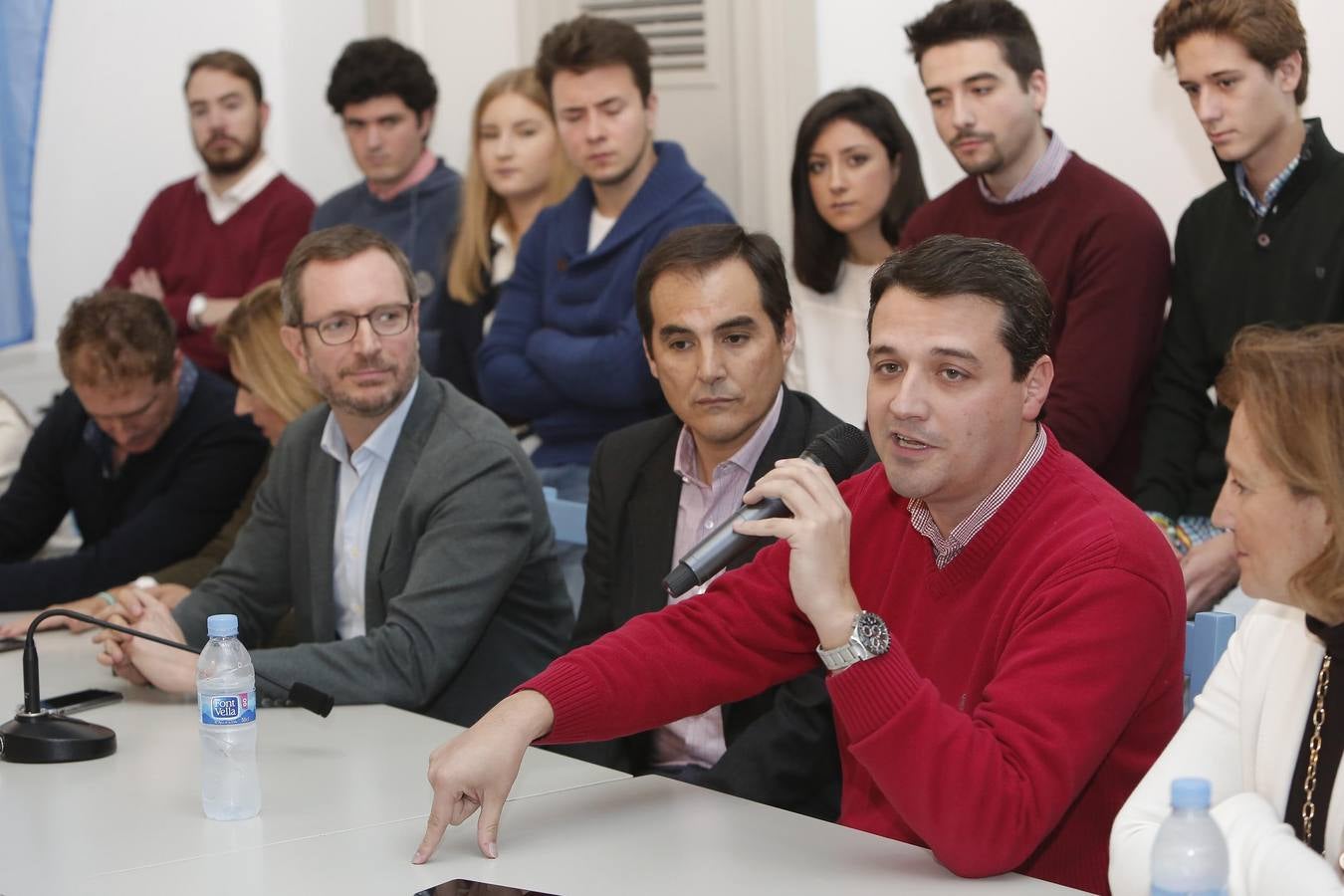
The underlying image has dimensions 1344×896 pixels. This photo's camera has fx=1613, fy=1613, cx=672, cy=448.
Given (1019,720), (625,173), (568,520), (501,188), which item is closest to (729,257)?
(568,520)

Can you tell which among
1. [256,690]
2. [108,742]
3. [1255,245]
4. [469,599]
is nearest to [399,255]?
[469,599]

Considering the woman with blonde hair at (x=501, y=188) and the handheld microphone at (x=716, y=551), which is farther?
the woman with blonde hair at (x=501, y=188)

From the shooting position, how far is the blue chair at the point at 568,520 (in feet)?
10.1

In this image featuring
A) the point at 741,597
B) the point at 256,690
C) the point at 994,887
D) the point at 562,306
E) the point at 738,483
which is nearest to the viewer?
the point at 994,887

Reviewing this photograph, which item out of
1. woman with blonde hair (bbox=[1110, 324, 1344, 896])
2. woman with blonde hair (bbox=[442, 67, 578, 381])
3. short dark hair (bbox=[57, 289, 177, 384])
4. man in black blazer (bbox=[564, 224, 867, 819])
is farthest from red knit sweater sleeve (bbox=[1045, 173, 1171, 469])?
short dark hair (bbox=[57, 289, 177, 384])

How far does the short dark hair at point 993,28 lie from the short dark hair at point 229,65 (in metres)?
2.58

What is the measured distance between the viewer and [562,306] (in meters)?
3.95

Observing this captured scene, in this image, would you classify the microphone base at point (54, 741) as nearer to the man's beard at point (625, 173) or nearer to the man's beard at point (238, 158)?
the man's beard at point (625, 173)

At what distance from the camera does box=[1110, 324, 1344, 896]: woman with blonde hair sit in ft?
5.17

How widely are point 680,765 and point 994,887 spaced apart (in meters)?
0.97

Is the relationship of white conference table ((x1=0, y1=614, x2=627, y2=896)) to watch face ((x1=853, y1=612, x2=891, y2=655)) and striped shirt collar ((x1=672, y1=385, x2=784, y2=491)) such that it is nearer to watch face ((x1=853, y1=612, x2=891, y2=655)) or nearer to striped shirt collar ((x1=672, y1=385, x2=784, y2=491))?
watch face ((x1=853, y1=612, x2=891, y2=655))

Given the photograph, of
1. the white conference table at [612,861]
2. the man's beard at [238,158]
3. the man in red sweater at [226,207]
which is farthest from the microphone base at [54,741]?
the man's beard at [238,158]

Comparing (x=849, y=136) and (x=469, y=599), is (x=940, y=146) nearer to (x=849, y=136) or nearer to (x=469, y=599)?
(x=849, y=136)

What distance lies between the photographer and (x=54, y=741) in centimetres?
220
